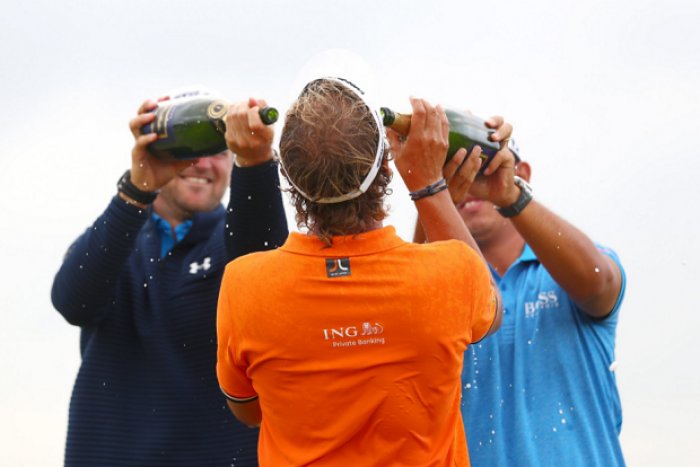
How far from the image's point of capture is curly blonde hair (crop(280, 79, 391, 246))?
7.98 ft

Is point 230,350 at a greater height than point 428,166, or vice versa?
point 428,166

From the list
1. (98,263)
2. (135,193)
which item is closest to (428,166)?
(135,193)

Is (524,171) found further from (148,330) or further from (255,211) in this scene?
(148,330)

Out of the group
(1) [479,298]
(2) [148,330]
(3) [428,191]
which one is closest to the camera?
(1) [479,298]

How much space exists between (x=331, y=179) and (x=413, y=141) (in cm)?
52

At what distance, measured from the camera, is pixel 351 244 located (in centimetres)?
251

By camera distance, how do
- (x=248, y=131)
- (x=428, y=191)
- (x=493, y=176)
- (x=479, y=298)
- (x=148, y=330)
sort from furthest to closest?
(x=148, y=330), (x=493, y=176), (x=248, y=131), (x=428, y=191), (x=479, y=298)

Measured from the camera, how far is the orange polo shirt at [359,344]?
7.93ft

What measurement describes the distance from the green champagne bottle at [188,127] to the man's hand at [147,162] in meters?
0.03

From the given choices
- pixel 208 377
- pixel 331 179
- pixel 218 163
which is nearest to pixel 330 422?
pixel 331 179

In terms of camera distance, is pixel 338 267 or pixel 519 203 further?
pixel 519 203

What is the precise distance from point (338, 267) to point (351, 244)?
9 centimetres

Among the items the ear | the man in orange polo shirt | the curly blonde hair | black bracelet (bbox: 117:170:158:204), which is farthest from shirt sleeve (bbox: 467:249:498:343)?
the ear

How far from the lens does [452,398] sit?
8.35ft
